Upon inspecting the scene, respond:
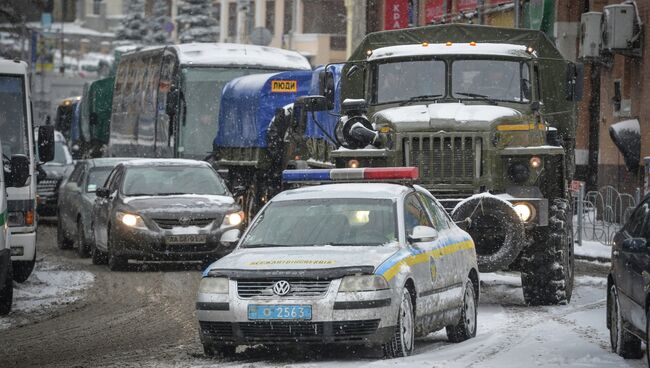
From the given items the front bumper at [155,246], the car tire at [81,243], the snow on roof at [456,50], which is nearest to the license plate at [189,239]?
the front bumper at [155,246]

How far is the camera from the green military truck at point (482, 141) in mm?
18156

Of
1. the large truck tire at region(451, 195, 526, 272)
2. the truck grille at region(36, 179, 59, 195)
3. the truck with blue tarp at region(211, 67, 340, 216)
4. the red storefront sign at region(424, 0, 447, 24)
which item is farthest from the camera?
the red storefront sign at region(424, 0, 447, 24)

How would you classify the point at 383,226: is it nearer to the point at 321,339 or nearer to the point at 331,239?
→ the point at 331,239

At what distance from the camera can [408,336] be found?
12.9 metres

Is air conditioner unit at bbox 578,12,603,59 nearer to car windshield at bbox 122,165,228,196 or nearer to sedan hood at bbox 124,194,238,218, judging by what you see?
car windshield at bbox 122,165,228,196

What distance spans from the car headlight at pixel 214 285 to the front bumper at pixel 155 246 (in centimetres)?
Answer: 988

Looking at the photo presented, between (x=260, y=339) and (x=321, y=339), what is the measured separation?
19.4 inches

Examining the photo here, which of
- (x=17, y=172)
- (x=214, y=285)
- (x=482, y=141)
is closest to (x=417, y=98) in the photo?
(x=482, y=141)

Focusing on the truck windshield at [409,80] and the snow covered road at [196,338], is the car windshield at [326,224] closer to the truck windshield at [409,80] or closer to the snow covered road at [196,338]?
the snow covered road at [196,338]

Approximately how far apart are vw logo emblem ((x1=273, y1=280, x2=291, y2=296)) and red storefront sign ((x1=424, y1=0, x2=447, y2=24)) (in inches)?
1448

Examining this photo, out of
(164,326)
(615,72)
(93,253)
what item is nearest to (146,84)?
(615,72)

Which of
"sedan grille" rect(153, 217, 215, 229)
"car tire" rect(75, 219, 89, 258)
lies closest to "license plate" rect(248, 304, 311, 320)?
"sedan grille" rect(153, 217, 215, 229)

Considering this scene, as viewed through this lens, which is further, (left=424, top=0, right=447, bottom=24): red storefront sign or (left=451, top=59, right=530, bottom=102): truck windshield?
(left=424, top=0, right=447, bottom=24): red storefront sign

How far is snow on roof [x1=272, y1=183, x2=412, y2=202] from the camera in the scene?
14000 mm
